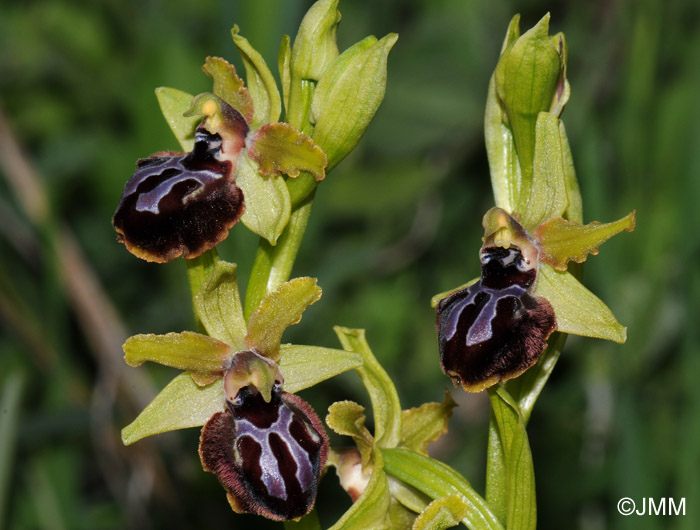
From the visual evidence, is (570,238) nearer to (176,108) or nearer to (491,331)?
(491,331)

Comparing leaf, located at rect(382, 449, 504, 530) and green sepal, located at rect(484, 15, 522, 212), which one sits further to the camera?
green sepal, located at rect(484, 15, 522, 212)

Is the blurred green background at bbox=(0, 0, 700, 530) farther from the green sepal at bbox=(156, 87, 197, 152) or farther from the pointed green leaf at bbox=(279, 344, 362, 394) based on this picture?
the pointed green leaf at bbox=(279, 344, 362, 394)

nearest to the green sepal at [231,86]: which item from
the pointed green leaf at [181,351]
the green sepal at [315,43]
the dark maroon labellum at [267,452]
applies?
the green sepal at [315,43]

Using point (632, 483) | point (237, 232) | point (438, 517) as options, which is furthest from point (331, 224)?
point (438, 517)

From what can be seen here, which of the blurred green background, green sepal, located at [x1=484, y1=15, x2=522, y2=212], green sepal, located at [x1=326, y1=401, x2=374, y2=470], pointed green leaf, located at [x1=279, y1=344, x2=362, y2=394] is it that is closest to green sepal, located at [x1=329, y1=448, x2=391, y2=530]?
green sepal, located at [x1=326, y1=401, x2=374, y2=470]

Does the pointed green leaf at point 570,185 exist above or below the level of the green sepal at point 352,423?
above

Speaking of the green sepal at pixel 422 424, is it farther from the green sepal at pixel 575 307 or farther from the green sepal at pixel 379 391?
the green sepal at pixel 575 307
